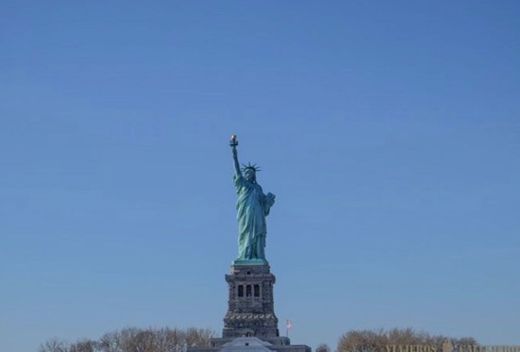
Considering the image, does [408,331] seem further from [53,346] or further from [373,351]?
[53,346]

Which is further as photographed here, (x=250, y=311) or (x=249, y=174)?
(x=249, y=174)

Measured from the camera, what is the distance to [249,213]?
249 ft

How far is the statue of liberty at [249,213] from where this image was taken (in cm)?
7538

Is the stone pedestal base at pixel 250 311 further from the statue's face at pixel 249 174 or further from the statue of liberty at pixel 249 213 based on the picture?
the statue's face at pixel 249 174

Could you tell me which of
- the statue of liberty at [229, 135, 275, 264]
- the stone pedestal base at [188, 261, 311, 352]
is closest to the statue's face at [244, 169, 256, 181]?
the statue of liberty at [229, 135, 275, 264]

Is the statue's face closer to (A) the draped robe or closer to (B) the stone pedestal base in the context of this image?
(A) the draped robe

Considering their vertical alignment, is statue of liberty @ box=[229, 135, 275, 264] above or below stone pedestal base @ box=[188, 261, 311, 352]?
above

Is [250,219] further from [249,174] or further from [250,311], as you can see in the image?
[250,311]

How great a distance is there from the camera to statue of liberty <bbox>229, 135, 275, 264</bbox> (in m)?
75.4

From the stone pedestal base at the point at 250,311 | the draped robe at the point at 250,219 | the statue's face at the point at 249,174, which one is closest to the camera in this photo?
the stone pedestal base at the point at 250,311

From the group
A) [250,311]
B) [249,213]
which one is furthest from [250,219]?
[250,311]

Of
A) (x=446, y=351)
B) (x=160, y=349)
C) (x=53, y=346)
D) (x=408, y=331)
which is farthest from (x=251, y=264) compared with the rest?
(x=408, y=331)

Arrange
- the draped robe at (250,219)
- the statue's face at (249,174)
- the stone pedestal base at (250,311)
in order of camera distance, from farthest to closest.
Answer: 1. the statue's face at (249,174)
2. the draped robe at (250,219)
3. the stone pedestal base at (250,311)

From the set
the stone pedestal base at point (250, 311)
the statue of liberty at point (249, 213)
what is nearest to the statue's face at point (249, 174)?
the statue of liberty at point (249, 213)
